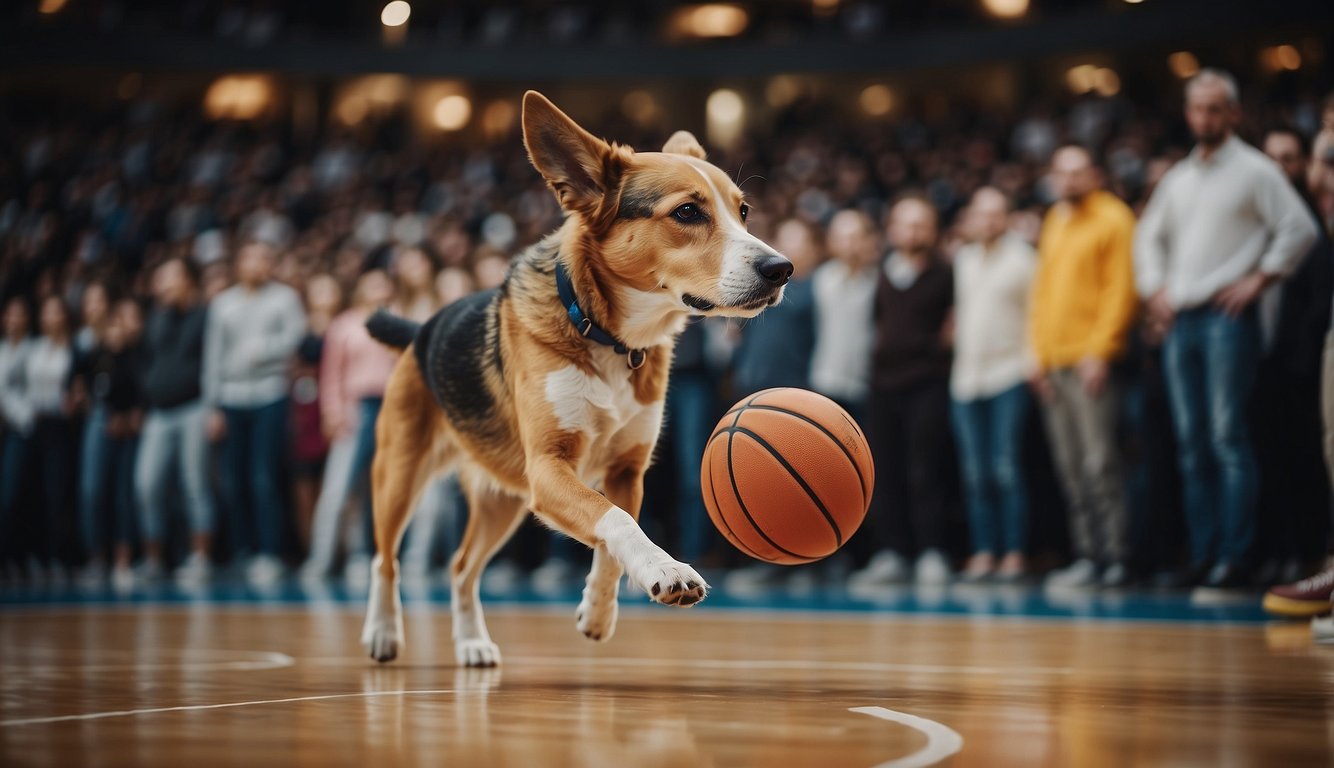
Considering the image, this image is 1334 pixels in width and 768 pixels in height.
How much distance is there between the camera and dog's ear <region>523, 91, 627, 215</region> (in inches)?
186

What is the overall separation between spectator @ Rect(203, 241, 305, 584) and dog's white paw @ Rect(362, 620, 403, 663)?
21.7ft

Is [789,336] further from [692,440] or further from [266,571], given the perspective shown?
[266,571]

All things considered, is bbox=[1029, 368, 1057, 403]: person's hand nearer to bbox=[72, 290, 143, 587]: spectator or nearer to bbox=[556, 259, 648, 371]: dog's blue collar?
bbox=[556, 259, 648, 371]: dog's blue collar

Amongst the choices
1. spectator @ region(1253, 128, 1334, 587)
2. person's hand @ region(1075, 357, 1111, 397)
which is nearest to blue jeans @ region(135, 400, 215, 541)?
person's hand @ region(1075, 357, 1111, 397)

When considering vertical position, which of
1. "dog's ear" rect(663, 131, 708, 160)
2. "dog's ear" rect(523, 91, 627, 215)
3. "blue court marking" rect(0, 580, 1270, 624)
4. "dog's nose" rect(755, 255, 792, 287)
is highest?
"dog's ear" rect(663, 131, 708, 160)

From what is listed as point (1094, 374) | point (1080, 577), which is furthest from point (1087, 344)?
point (1080, 577)

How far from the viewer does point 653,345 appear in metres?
4.92

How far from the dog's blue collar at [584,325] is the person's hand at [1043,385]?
5.21 metres

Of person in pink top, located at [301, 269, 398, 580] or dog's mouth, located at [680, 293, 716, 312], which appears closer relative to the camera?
dog's mouth, located at [680, 293, 716, 312]

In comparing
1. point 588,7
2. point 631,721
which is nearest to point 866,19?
point 588,7

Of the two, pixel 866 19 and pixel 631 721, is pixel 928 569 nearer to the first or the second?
pixel 631 721

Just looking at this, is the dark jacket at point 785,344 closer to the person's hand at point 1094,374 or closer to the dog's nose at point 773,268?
the person's hand at point 1094,374

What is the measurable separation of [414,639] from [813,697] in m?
2.98

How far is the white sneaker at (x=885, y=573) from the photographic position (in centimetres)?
992
